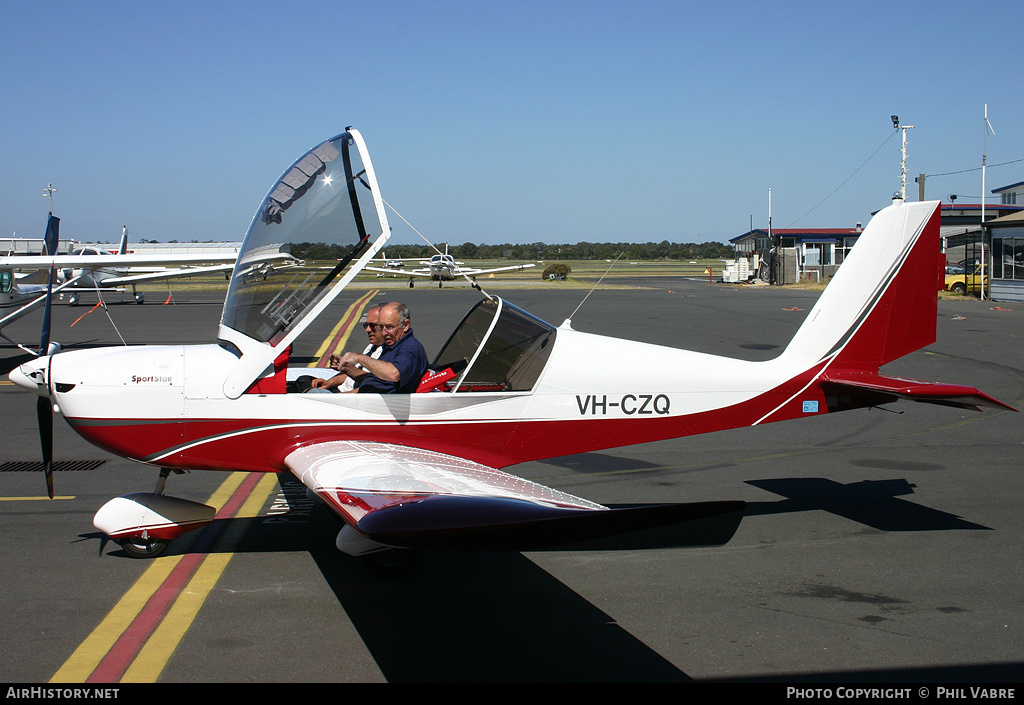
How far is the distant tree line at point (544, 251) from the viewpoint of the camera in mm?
5004

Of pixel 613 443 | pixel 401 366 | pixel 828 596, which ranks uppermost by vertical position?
pixel 401 366

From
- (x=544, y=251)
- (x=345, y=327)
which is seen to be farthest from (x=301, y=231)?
(x=544, y=251)

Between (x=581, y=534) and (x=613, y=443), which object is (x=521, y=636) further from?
(x=613, y=443)

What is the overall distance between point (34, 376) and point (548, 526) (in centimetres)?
401

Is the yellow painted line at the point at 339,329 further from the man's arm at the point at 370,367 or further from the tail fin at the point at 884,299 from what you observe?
the tail fin at the point at 884,299

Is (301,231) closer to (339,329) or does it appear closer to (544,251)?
(339,329)

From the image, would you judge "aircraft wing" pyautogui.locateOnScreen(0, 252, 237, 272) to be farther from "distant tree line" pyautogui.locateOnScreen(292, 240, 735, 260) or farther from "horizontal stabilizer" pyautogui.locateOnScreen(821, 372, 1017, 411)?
"horizontal stabilizer" pyautogui.locateOnScreen(821, 372, 1017, 411)

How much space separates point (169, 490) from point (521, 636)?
3983mm

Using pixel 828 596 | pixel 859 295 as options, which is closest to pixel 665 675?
pixel 828 596

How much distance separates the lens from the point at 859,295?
588cm

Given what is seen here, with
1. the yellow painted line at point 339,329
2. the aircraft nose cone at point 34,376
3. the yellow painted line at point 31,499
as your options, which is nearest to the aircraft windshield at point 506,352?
the aircraft nose cone at point 34,376

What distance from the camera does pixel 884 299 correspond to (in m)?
5.87

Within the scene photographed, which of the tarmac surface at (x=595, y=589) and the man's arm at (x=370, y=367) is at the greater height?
the man's arm at (x=370, y=367)

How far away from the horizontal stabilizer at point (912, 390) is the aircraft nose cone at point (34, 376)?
5.52m
